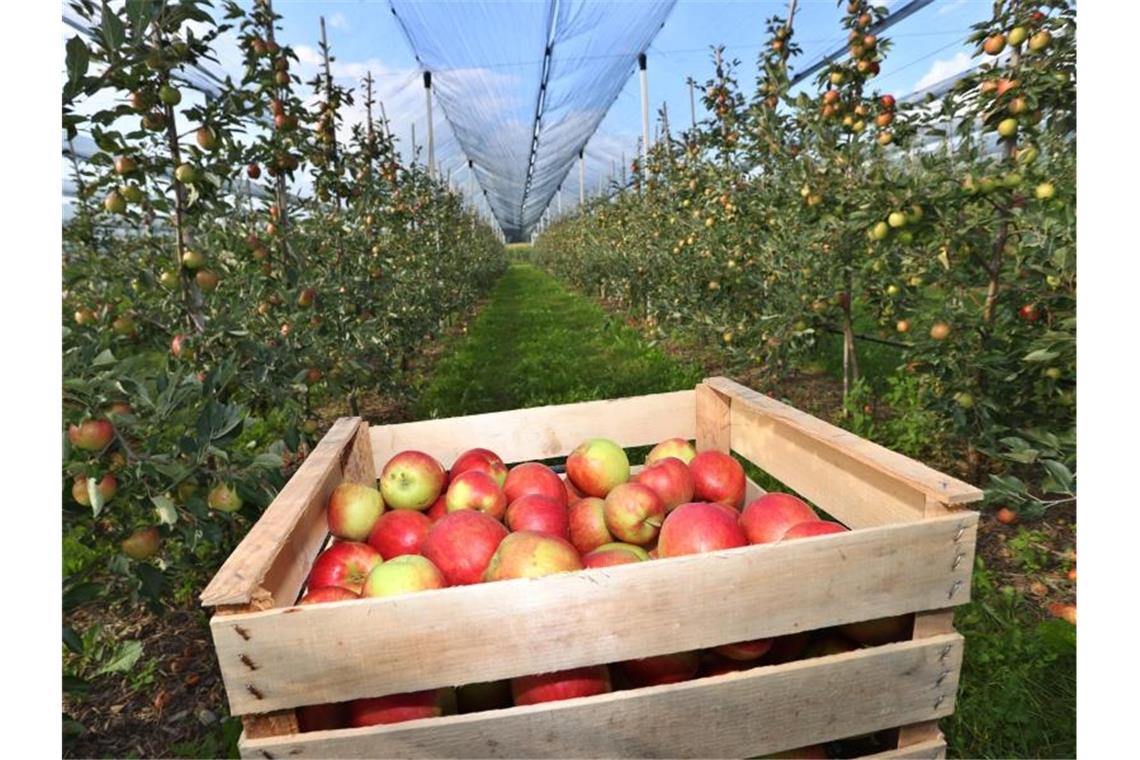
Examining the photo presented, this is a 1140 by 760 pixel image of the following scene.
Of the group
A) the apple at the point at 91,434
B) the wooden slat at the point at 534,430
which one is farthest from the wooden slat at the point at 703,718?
the wooden slat at the point at 534,430

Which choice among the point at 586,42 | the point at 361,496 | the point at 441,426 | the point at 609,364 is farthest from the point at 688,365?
the point at 586,42

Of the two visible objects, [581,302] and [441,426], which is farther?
[581,302]

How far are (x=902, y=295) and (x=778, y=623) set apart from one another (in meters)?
3.07

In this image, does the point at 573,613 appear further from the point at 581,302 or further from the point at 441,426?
the point at 581,302

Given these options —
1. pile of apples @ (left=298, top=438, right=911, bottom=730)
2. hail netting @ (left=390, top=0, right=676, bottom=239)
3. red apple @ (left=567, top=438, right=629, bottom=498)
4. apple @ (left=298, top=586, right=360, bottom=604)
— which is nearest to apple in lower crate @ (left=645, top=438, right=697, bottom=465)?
pile of apples @ (left=298, top=438, right=911, bottom=730)

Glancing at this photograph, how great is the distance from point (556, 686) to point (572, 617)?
0.45ft

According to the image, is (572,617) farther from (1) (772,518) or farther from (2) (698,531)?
(1) (772,518)

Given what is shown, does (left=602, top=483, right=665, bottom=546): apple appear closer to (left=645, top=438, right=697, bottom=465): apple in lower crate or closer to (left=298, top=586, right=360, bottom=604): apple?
(left=645, top=438, right=697, bottom=465): apple in lower crate

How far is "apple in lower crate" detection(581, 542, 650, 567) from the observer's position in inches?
48.2

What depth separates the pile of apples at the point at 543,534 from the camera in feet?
3.56

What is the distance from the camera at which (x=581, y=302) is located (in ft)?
46.1

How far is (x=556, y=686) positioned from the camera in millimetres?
1016

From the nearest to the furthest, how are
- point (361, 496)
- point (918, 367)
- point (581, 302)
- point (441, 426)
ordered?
1. point (361, 496)
2. point (441, 426)
3. point (918, 367)
4. point (581, 302)

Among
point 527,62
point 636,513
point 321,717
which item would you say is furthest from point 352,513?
point 527,62
